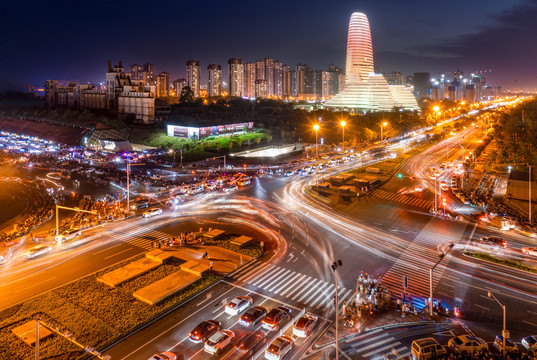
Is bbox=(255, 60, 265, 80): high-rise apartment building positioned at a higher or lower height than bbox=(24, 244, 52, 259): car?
higher

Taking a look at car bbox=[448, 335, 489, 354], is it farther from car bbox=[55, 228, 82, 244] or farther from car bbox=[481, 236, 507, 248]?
car bbox=[55, 228, 82, 244]

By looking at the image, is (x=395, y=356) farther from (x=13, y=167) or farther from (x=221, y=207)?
(x=13, y=167)

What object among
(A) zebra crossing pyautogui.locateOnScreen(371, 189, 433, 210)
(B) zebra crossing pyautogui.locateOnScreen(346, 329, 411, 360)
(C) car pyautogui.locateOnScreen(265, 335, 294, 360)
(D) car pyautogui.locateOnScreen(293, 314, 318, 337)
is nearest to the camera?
(C) car pyautogui.locateOnScreen(265, 335, 294, 360)

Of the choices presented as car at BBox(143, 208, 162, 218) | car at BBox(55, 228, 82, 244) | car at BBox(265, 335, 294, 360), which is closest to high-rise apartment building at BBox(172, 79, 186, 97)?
car at BBox(143, 208, 162, 218)

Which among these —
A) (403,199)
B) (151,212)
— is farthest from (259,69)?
(151,212)

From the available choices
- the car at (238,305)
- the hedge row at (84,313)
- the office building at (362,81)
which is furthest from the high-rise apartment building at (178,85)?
the car at (238,305)
